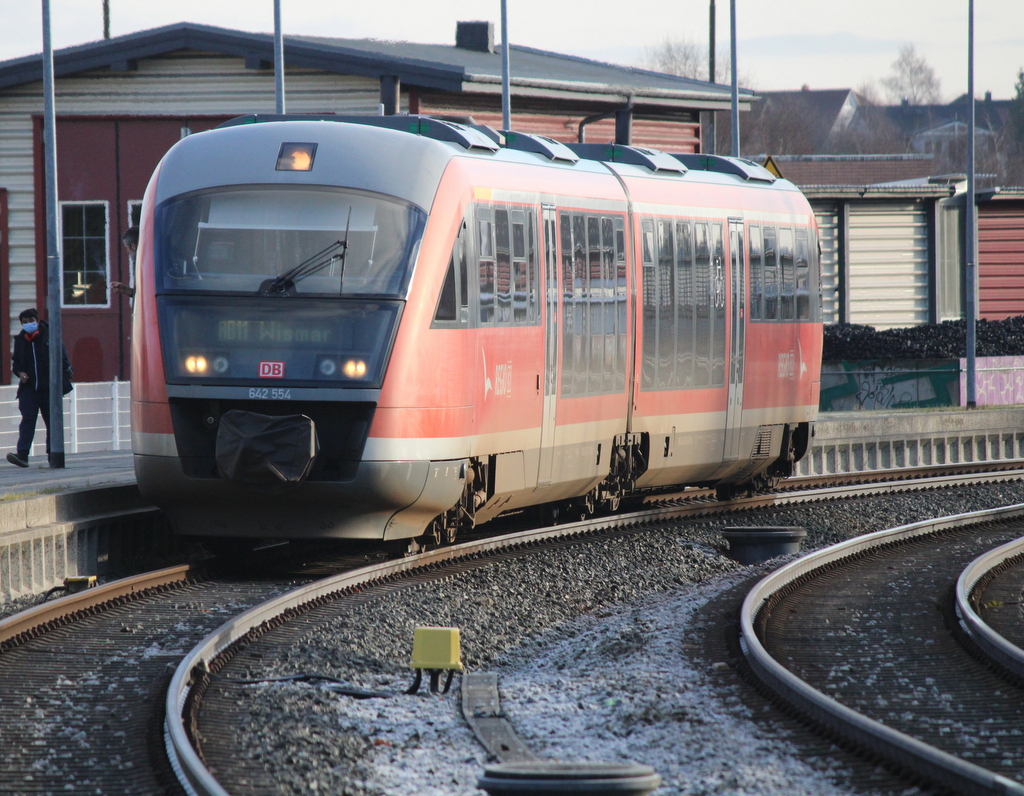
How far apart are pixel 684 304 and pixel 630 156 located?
157cm

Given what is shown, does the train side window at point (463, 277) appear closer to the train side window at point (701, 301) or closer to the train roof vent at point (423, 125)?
the train roof vent at point (423, 125)

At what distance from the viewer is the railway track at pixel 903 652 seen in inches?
275

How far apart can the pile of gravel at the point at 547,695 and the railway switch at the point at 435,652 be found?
14cm

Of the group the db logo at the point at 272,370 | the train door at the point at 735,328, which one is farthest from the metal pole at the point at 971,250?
the db logo at the point at 272,370

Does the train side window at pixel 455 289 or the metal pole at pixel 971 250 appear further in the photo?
the metal pole at pixel 971 250

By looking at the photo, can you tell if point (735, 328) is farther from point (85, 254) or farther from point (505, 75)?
point (85, 254)

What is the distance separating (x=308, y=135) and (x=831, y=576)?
18.5ft

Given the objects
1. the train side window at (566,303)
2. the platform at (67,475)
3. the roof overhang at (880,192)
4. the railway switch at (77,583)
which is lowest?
the railway switch at (77,583)

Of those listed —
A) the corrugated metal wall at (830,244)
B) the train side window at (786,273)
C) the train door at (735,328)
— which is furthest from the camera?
the corrugated metal wall at (830,244)

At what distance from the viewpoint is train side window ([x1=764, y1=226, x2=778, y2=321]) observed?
17594 mm

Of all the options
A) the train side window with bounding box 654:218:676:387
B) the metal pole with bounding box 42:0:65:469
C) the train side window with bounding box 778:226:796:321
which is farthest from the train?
the metal pole with bounding box 42:0:65:469

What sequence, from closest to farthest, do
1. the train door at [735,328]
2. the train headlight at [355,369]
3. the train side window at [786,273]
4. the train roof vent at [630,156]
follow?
the train headlight at [355,369], the train roof vent at [630,156], the train door at [735,328], the train side window at [786,273]

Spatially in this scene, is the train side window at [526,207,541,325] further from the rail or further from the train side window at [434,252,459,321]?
the rail

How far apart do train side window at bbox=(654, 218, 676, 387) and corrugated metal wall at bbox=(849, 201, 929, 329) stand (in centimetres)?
2559
